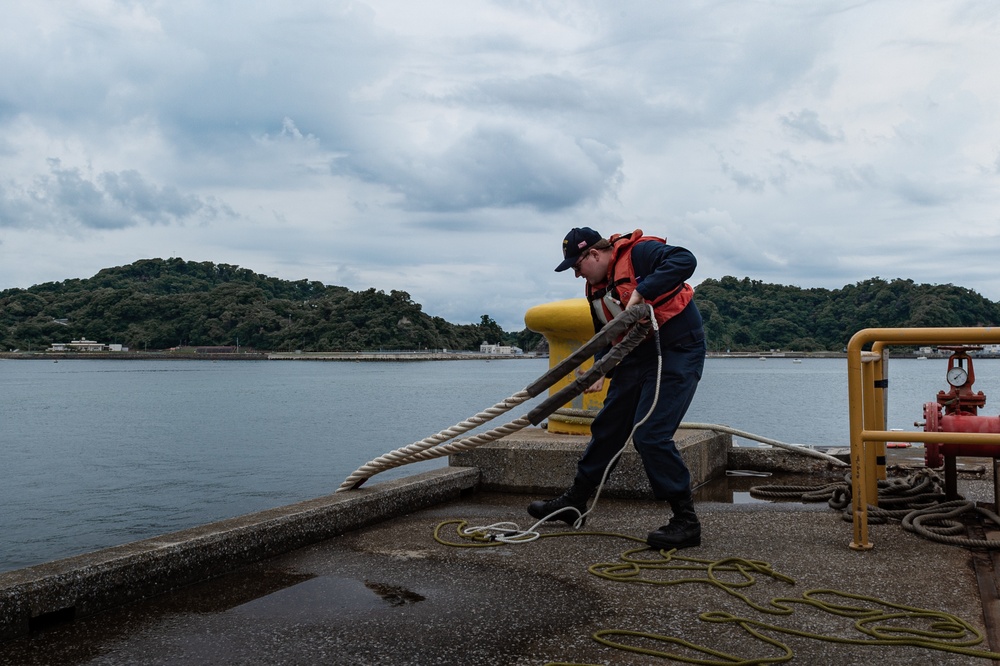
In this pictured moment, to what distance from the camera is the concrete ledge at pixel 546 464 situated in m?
6.03

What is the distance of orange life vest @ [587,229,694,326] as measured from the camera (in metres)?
4.66

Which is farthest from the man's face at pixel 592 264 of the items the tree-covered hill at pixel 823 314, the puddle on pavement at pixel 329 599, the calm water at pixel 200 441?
the tree-covered hill at pixel 823 314

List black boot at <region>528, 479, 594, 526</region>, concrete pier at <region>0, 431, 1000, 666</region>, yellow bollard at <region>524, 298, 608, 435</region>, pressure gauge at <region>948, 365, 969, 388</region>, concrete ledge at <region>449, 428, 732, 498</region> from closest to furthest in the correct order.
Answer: concrete pier at <region>0, 431, 1000, 666</region>, black boot at <region>528, 479, 594, 526</region>, pressure gauge at <region>948, 365, 969, 388</region>, concrete ledge at <region>449, 428, 732, 498</region>, yellow bollard at <region>524, 298, 608, 435</region>

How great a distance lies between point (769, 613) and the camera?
3369 mm

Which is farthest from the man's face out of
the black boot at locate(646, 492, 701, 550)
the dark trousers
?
the black boot at locate(646, 492, 701, 550)

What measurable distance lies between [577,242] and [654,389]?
0.91 metres

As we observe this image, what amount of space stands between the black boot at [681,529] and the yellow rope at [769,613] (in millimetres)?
144

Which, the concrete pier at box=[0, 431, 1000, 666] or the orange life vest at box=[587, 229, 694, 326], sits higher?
the orange life vest at box=[587, 229, 694, 326]

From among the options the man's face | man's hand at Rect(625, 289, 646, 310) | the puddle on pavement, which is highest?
the man's face

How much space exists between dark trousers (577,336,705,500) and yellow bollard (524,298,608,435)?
1.67 m

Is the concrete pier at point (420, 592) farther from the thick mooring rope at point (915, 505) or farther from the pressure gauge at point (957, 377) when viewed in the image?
the pressure gauge at point (957, 377)

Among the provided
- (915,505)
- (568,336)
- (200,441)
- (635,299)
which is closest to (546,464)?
(568,336)

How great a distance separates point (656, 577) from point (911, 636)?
45.0 inches

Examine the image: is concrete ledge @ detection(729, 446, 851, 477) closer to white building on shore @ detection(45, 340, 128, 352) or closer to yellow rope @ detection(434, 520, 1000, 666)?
yellow rope @ detection(434, 520, 1000, 666)
